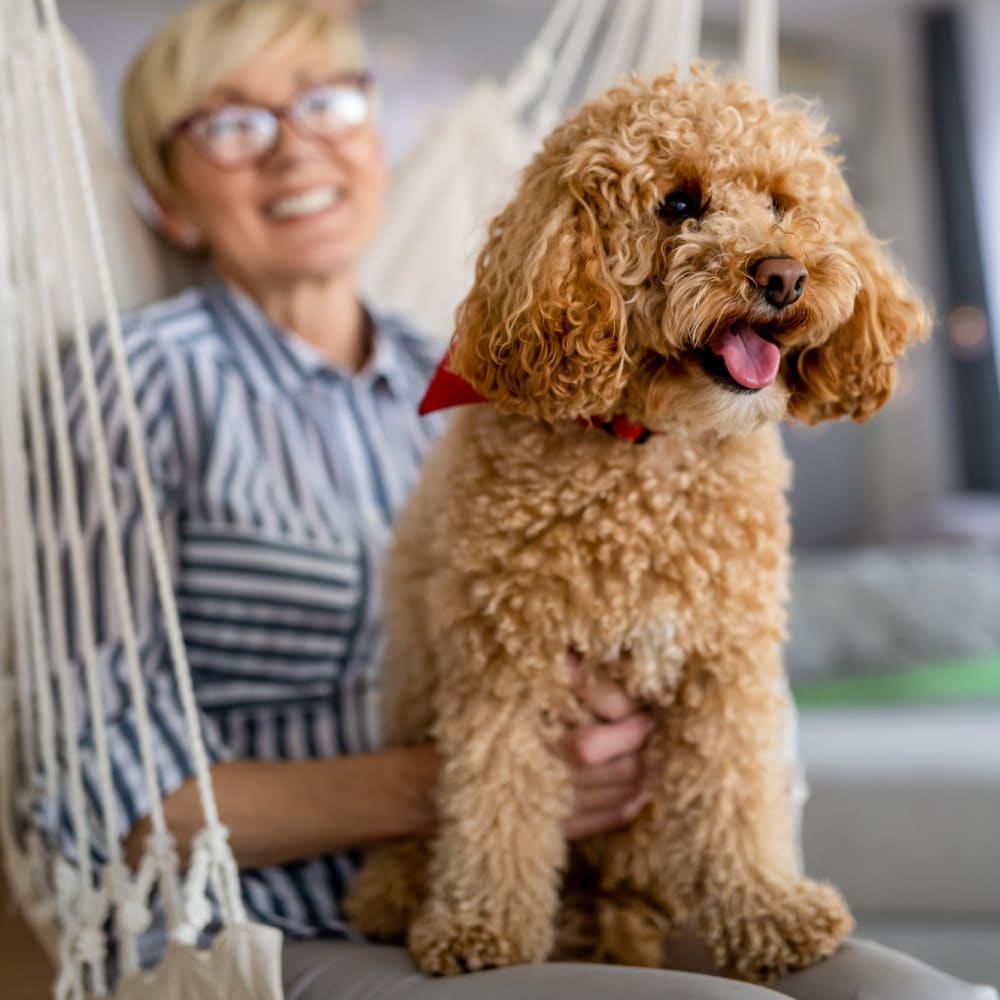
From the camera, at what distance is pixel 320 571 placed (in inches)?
48.2

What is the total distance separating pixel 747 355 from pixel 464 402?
264 mm

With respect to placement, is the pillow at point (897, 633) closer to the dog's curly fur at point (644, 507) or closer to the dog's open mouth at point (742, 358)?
the dog's curly fur at point (644, 507)

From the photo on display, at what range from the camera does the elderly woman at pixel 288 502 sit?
3.35 feet

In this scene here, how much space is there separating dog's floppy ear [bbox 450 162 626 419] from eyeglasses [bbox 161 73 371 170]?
24.2 inches

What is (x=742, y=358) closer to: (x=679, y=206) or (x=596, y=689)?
(x=679, y=206)

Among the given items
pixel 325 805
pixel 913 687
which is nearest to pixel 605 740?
pixel 325 805

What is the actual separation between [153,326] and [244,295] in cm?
18

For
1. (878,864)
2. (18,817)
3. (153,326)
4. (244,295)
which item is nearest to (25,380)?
(153,326)

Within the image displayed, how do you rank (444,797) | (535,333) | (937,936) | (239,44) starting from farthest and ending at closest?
(937,936), (239,44), (444,797), (535,333)

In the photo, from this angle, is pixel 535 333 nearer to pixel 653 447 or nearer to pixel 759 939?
pixel 653 447

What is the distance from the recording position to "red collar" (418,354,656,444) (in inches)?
36.6

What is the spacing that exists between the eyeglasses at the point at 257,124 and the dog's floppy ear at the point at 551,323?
62 cm

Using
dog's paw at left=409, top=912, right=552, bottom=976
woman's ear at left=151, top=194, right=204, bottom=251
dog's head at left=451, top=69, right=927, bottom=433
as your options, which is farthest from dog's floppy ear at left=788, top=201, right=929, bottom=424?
woman's ear at left=151, top=194, right=204, bottom=251

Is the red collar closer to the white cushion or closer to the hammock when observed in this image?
the hammock
